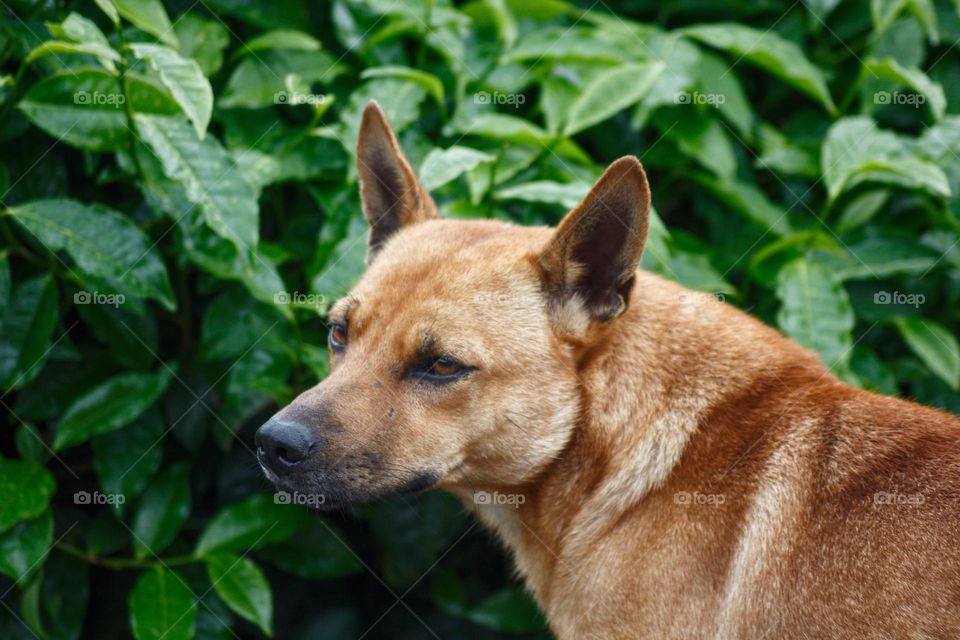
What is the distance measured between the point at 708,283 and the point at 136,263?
2.45 meters

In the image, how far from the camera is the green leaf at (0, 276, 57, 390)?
12.1 ft

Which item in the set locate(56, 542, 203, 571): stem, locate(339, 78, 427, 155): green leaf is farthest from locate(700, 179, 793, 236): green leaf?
locate(56, 542, 203, 571): stem

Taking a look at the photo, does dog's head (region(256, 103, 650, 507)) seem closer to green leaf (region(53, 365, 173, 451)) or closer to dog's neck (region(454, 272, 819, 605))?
dog's neck (region(454, 272, 819, 605))

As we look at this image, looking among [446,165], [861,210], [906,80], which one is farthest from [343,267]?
[906,80]

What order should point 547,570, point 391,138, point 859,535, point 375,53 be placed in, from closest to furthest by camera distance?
point 859,535, point 547,570, point 391,138, point 375,53

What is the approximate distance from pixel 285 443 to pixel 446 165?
1.41m

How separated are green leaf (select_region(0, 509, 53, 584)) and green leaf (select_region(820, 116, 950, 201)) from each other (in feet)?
11.6

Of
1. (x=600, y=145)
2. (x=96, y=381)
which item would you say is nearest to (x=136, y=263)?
(x=96, y=381)

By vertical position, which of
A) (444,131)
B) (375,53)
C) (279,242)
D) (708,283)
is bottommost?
(708,283)

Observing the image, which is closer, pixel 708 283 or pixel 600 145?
pixel 708 283

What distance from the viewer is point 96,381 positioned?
4.06 meters

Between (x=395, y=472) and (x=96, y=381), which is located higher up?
(x=395, y=472)

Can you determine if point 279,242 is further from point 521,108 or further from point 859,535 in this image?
point 859,535

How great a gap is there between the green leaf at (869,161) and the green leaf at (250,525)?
108 inches
